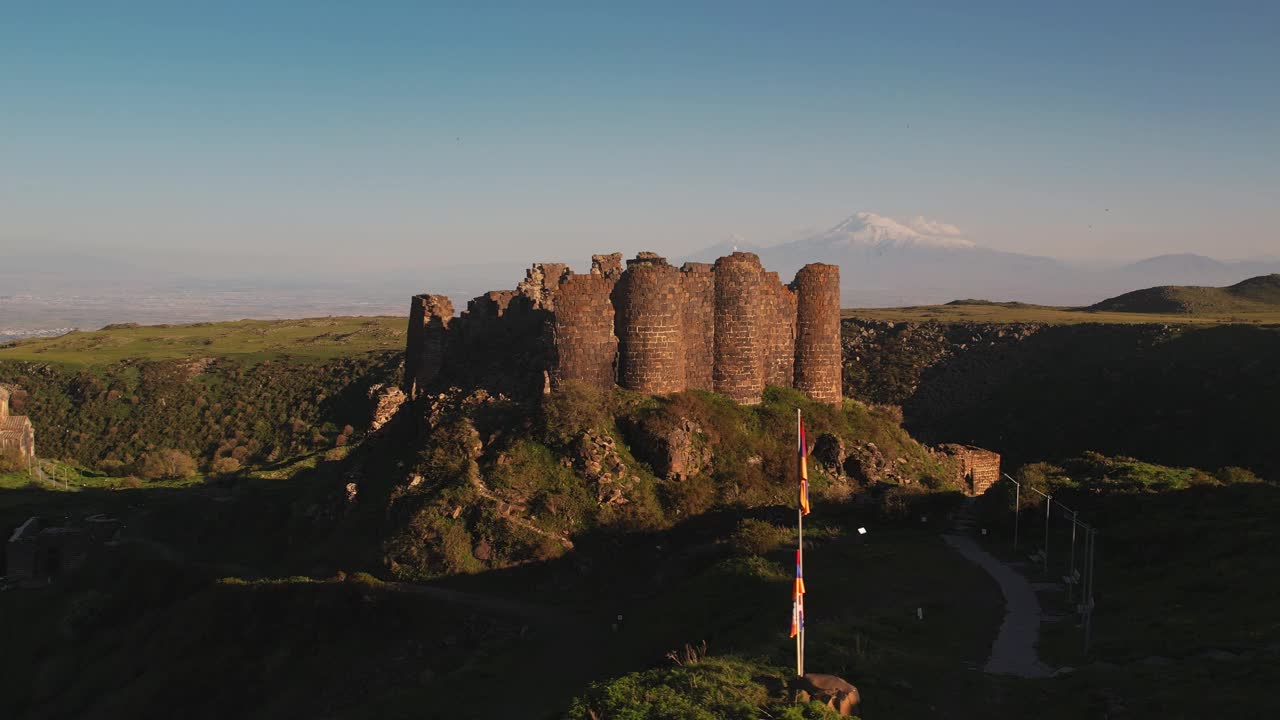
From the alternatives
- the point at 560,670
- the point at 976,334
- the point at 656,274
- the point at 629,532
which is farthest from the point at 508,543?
the point at 976,334

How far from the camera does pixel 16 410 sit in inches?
3440

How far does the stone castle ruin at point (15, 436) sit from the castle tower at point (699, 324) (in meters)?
51.3

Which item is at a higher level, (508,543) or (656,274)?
(656,274)

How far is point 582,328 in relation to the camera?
125 ft

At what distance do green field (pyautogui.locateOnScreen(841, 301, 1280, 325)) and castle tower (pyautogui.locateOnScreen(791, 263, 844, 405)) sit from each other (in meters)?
58.5

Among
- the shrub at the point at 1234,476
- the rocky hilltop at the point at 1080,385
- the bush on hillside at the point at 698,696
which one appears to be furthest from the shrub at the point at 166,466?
the shrub at the point at 1234,476

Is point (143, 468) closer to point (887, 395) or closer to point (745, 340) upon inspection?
point (745, 340)

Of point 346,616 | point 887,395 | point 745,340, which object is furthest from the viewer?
point 887,395

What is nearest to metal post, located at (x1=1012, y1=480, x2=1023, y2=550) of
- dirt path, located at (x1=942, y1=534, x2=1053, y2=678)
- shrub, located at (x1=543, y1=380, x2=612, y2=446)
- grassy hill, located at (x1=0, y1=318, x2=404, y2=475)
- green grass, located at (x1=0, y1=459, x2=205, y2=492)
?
dirt path, located at (x1=942, y1=534, x2=1053, y2=678)

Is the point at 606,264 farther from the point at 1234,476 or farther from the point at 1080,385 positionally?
the point at 1080,385

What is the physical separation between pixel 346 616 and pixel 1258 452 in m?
54.7

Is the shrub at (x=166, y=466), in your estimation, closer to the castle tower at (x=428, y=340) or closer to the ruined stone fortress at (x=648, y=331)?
the castle tower at (x=428, y=340)

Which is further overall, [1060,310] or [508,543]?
[1060,310]

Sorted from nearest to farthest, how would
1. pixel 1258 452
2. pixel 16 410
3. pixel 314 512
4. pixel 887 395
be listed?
1. pixel 314 512
2. pixel 1258 452
3. pixel 887 395
4. pixel 16 410
